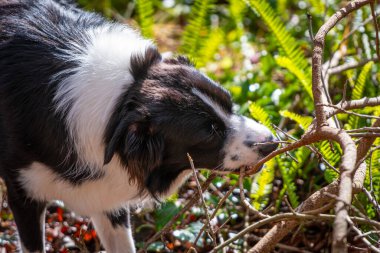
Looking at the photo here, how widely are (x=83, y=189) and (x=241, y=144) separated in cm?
90

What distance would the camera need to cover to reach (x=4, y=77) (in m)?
3.51

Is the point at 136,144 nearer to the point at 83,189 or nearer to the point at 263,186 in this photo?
the point at 83,189

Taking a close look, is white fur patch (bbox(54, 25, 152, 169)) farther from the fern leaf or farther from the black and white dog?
the fern leaf

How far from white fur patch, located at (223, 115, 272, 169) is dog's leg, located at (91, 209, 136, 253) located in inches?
36.2

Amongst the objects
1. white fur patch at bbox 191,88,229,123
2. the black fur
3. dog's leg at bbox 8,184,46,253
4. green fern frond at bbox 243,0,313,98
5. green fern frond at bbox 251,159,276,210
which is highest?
green fern frond at bbox 243,0,313,98

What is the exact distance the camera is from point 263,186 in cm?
427

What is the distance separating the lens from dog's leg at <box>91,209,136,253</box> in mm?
3910

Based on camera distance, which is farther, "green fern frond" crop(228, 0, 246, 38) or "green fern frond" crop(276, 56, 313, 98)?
"green fern frond" crop(228, 0, 246, 38)

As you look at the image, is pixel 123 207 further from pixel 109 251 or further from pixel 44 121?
pixel 44 121

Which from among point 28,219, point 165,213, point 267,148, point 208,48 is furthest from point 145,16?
point 267,148

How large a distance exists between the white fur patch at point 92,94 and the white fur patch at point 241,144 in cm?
59

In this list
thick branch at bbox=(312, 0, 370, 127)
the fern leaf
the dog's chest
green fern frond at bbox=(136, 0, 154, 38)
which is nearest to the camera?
thick branch at bbox=(312, 0, 370, 127)

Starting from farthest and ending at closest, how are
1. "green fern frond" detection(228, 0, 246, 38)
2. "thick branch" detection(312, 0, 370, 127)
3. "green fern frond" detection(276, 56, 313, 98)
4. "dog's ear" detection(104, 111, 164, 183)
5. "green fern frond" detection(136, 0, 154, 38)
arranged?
"green fern frond" detection(228, 0, 246, 38), "green fern frond" detection(136, 0, 154, 38), "green fern frond" detection(276, 56, 313, 98), "dog's ear" detection(104, 111, 164, 183), "thick branch" detection(312, 0, 370, 127)

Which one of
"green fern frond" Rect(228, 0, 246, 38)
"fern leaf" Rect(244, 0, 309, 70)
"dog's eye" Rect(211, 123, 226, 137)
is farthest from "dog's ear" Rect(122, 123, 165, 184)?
"green fern frond" Rect(228, 0, 246, 38)
